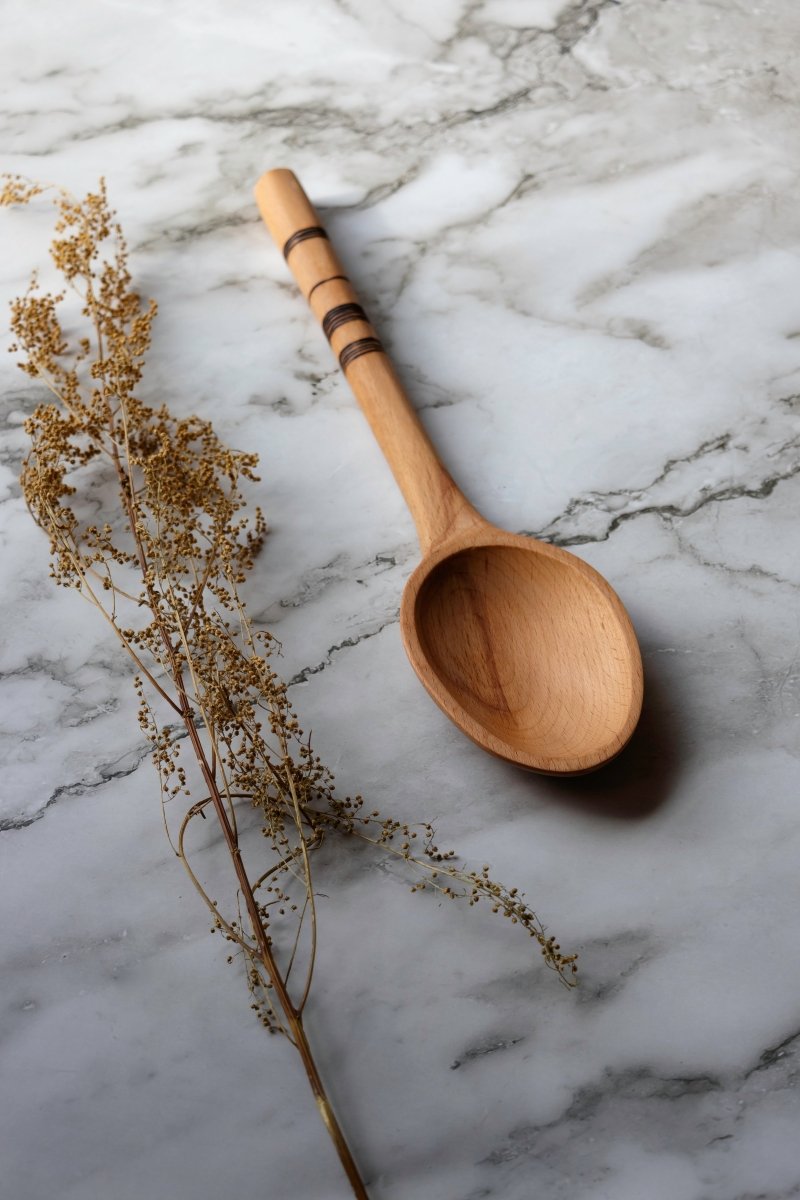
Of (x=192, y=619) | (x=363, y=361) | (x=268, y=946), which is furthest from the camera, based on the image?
(x=363, y=361)

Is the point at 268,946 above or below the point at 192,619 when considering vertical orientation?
below

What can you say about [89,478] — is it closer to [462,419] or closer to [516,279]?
[462,419]

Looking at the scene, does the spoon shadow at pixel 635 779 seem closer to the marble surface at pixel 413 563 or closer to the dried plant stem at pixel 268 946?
the marble surface at pixel 413 563

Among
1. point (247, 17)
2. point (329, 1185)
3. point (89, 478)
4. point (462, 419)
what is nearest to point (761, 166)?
point (462, 419)

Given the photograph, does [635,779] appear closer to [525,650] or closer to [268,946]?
[525,650]

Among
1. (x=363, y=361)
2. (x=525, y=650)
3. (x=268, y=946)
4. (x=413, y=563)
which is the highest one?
(x=363, y=361)

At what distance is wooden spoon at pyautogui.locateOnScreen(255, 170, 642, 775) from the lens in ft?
2.69

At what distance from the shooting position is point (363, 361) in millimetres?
984

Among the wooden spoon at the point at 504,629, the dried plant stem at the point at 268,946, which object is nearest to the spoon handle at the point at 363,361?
the wooden spoon at the point at 504,629

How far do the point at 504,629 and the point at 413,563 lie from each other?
0.10 meters

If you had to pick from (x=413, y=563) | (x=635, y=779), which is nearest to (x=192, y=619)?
(x=413, y=563)

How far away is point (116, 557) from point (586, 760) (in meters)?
0.40

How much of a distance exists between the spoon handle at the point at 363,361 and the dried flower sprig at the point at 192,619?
0.42ft

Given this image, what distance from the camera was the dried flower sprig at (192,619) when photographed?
782mm
